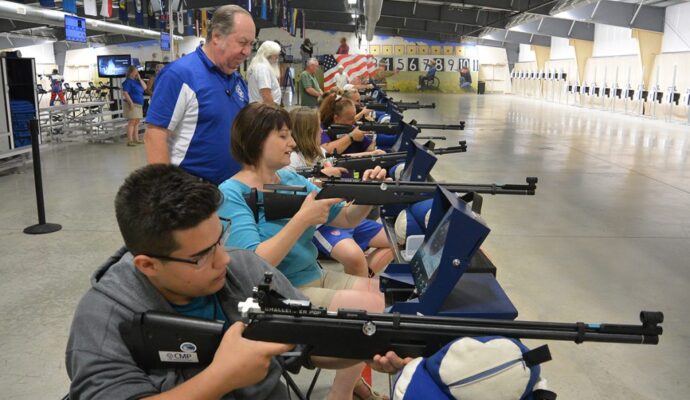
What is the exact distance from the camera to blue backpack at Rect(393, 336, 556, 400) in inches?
42.6

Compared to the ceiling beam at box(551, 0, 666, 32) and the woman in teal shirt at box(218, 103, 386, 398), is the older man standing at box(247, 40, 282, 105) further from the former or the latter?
the ceiling beam at box(551, 0, 666, 32)

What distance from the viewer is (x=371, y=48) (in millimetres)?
31203

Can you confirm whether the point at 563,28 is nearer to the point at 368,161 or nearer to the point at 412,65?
the point at 412,65

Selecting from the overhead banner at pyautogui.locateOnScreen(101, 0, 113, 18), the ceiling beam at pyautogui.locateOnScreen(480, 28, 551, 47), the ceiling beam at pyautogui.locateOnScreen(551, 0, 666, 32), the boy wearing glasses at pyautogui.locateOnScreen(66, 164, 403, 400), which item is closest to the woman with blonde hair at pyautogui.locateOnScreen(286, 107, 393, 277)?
the boy wearing glasses at pyautogui.locateOnScreen(66, 164, 403, 400)

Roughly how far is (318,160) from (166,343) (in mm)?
2689

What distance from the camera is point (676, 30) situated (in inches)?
587

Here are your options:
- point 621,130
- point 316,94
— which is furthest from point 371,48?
point 316,94

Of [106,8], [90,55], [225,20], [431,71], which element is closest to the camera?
[225,20]

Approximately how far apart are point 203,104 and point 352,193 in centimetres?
98

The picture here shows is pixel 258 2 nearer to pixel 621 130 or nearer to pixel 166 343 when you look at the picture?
pixel 621 130

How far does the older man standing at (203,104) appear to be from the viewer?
2.62 m

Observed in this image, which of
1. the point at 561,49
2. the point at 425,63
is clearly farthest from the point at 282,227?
the point at 425,63

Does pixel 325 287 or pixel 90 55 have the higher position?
pixel 90 55

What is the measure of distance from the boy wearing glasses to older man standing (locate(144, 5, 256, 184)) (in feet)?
5.08
